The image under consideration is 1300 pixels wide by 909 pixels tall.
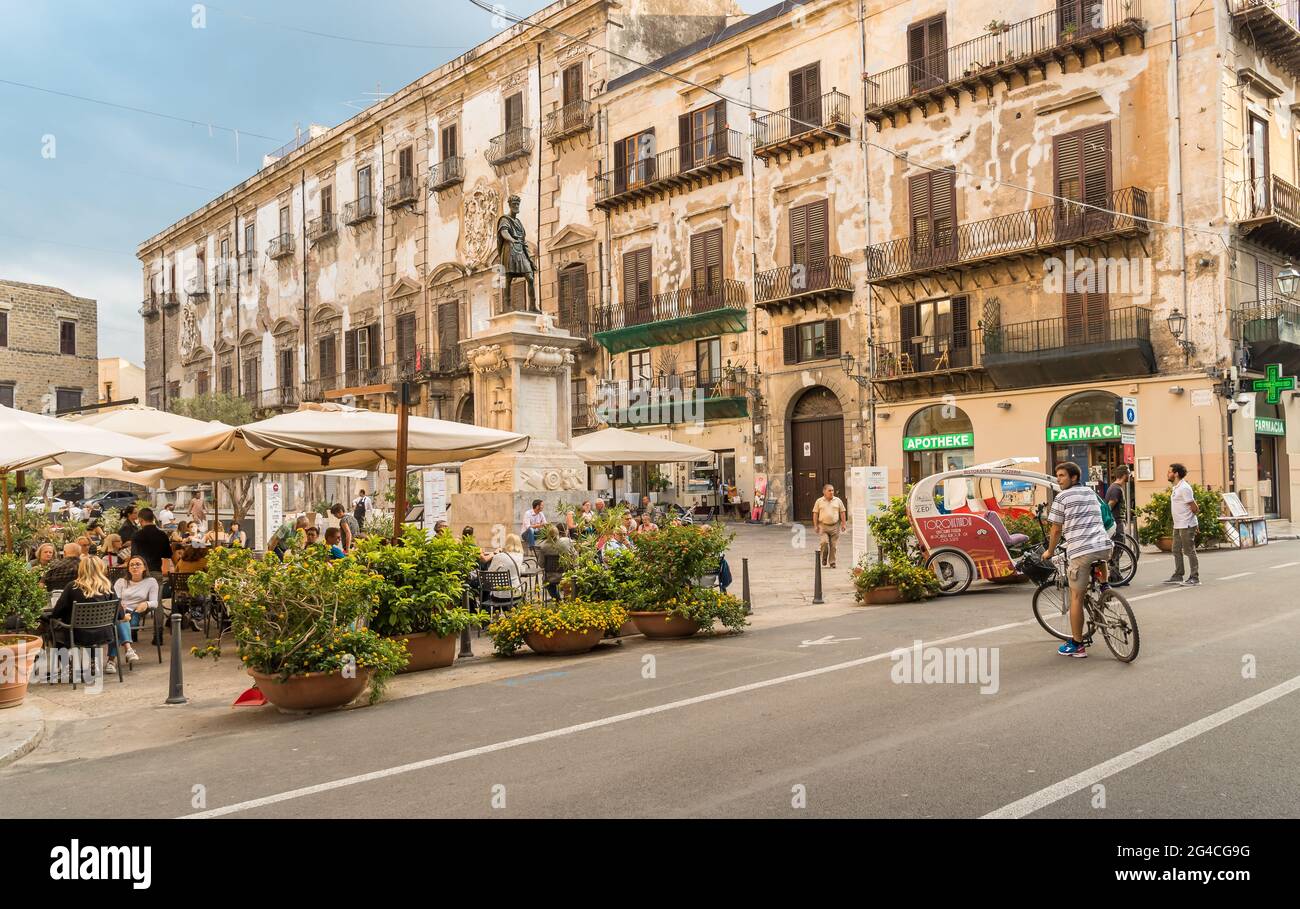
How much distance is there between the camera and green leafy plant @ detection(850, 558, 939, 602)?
46.3ft

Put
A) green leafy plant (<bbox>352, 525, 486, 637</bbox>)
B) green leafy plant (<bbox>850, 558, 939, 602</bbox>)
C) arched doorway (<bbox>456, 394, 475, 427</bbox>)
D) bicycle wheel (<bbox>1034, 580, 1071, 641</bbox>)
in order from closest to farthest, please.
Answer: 1. green leafy plant (<bbox>352, 525, 486, 637</bbox>)
2. bicycle wheel (<bbox>1034, 580, 1071, 641</bbox>)
3. green leafy plant (<bbox>850, 558, 939, 602</bbox>)
4. arched doorway (<bbox>456, 394, 475, 427</bbox>)

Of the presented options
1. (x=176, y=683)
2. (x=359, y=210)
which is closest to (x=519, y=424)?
(x=176, y=683)

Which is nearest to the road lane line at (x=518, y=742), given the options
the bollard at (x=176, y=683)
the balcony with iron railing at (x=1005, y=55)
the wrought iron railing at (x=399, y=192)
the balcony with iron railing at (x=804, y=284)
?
the bollard at (x=176, y=683)

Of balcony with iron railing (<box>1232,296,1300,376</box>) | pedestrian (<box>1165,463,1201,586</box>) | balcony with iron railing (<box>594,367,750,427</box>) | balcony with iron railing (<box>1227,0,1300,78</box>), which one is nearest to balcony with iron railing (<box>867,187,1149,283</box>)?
balcony with iron railing (<box>1232,296,1300,376</box>)

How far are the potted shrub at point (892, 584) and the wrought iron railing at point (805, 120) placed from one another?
18778 mm

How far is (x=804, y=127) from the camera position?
105 ft

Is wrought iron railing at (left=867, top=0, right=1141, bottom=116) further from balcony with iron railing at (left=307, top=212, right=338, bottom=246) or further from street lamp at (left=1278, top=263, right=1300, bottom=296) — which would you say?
balcony with iron railing at (left=307, top=212, right=338, bottom=246)

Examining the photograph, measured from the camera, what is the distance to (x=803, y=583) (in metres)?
17.1

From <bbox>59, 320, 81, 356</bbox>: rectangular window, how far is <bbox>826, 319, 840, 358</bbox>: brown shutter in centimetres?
4032

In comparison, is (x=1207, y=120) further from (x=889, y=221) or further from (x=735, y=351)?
(x=735, y=351)

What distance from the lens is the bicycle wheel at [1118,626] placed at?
8.65 meters

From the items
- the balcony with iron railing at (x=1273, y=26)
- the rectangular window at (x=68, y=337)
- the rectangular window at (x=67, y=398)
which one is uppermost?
the balcony with iron railing at (x=1273, y=26)

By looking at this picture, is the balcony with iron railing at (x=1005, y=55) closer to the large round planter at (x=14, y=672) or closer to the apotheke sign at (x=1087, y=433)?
the apotheke sign at (x=1087, y=433)
